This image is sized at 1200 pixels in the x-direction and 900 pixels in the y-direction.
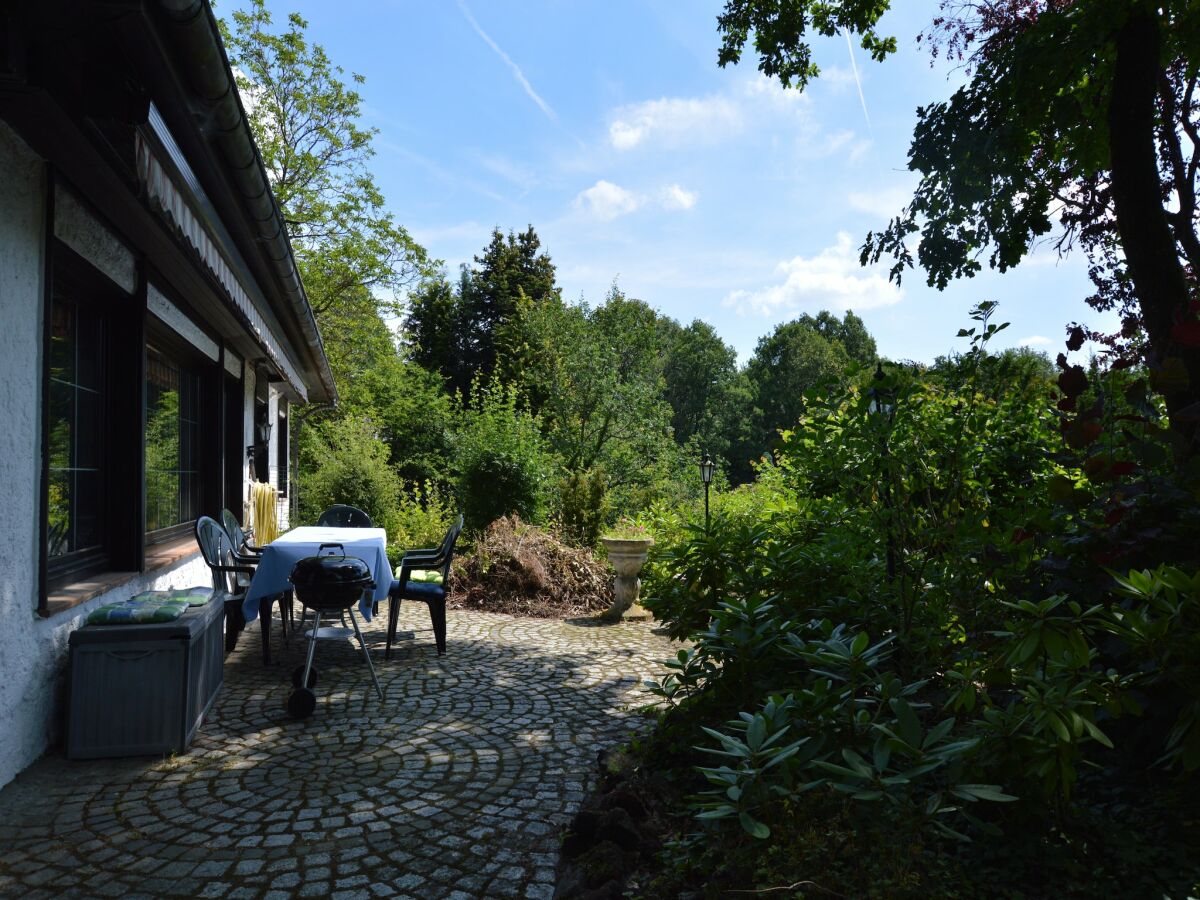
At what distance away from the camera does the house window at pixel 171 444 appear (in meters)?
5.83

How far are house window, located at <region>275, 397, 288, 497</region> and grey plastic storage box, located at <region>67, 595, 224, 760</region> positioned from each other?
1072 cm

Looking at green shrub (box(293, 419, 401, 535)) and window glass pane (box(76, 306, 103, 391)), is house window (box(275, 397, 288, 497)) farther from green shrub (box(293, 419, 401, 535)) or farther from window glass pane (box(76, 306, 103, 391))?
window glass pane (box(76, 306, 103, 391))

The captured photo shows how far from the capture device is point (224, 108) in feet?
9.63

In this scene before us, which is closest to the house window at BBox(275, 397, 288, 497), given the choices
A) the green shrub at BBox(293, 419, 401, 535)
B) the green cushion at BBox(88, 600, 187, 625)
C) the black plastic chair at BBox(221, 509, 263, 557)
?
the green shrub at BBox(293, 419, 401, 535)

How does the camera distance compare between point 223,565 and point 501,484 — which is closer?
point 223,565

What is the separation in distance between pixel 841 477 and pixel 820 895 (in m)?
1.75

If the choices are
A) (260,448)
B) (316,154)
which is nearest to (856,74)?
(260,448)

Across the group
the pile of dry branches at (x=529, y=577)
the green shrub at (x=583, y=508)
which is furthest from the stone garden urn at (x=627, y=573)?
the green shrub at (x=583, y=508)

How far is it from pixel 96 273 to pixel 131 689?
2.43 meters

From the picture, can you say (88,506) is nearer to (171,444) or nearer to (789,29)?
(171,444)

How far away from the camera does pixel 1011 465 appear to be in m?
3.56

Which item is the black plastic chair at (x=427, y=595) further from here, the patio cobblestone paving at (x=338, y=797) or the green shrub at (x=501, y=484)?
the green shrub at (x=501, y=484)

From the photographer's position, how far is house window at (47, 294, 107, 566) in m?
3.93

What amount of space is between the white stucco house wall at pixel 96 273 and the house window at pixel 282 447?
825 cm
